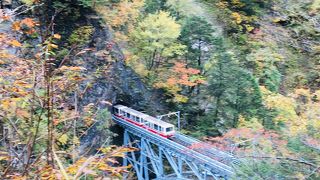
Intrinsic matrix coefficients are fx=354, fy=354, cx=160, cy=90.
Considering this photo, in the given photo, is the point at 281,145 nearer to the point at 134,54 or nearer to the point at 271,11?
the point at 134,54

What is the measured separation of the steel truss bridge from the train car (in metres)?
0.20

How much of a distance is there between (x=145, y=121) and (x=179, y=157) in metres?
2.97

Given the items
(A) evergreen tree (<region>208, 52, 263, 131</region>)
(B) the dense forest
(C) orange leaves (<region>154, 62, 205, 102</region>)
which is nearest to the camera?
(B) the dense forest

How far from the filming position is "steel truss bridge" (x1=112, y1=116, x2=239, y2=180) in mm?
12273

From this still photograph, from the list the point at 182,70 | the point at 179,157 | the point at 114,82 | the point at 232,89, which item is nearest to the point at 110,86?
the point at 114,82

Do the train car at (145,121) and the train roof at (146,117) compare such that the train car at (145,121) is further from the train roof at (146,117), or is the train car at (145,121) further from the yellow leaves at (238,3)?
the yellow leaves at (238,3)

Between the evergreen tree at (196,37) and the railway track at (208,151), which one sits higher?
the evergreen tree at (196,37)

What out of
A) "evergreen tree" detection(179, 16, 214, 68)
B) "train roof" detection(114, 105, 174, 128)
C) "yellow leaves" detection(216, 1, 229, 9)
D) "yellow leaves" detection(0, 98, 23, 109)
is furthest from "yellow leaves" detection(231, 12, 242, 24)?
"yellow leaves" detection(0, 98, 23, 109)

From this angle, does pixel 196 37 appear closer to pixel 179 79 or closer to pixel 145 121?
pixel 179 79

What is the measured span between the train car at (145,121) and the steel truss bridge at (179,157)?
20 centimetres

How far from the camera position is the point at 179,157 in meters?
14.1

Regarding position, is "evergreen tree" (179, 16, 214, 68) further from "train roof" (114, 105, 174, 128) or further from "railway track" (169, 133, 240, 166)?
"railway track" (169, 133, 240, 166)

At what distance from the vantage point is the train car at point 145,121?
15.3m

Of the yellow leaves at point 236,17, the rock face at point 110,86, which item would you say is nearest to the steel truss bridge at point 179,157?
the rock face at point 110,86
